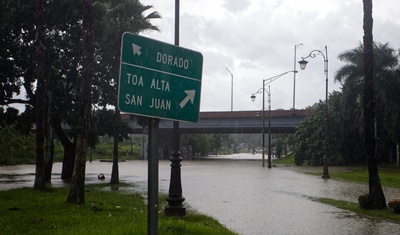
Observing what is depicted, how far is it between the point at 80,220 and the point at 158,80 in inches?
271

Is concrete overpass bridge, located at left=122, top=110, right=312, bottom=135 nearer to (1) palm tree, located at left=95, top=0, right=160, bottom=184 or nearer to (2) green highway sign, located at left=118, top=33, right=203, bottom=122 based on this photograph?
(1) palm tree, located at left=95, top=0, right=160, bottom=184

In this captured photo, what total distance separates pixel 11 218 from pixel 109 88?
15.9 meters

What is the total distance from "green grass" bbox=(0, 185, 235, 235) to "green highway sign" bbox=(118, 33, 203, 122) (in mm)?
4284

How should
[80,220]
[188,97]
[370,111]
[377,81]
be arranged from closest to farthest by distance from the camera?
[188,97], [80,220], [370,111], [377,81]

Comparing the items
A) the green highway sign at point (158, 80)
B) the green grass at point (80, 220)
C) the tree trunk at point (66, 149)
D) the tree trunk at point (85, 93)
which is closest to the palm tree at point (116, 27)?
the tree trunk at point (66, 149)

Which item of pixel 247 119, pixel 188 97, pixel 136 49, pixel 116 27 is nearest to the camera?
pixel 136 49

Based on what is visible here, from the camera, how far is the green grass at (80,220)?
800cm

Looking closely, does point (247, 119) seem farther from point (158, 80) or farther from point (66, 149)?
point (158, 80)

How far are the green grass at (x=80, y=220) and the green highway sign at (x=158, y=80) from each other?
428cm

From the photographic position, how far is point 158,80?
12.1ft

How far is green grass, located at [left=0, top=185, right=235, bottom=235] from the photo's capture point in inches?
315

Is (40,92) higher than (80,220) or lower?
higher

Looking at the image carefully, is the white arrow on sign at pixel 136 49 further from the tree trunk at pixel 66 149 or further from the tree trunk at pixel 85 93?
the tree trunk at pixel 66 149

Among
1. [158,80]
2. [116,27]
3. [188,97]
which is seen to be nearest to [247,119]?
[116,27]
